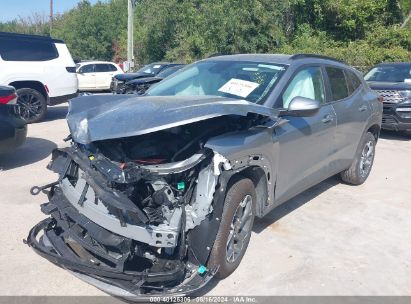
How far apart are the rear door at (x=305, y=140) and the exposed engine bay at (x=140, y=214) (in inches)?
39.9

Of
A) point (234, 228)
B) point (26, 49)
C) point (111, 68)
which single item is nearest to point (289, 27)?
point (111, 68)

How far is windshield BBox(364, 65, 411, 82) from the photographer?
36.9 feet

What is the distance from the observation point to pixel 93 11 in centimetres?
4106

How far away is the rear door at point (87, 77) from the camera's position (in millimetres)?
20156

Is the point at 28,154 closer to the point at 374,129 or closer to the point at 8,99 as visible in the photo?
the point at 8,99

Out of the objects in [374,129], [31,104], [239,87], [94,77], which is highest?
[239,87]

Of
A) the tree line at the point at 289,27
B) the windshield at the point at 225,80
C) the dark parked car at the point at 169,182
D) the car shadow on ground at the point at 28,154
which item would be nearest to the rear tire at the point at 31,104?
the car shadow on ground at the point at 28,154

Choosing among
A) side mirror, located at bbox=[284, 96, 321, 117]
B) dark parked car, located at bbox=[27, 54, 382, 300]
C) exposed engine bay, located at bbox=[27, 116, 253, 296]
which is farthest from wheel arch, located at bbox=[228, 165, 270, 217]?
side mirror, located at bbox=[284, 96, 321, 117]

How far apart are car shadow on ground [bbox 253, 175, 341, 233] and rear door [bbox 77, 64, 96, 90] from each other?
1562 cm

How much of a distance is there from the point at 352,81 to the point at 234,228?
3305 mm

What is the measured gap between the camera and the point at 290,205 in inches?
218

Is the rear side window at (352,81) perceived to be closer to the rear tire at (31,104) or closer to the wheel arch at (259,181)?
the wheel arch at (259,181)

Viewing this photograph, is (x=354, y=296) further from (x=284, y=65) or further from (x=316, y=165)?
(x=284, y=65)

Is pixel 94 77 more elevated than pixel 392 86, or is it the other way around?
pixel 392 86
